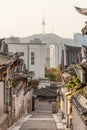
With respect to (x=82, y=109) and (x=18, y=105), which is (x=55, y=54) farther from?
(x=82, y=109)

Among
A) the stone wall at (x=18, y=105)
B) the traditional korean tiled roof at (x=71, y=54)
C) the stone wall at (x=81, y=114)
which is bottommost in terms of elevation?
the stone wall at (x=18, y=105)

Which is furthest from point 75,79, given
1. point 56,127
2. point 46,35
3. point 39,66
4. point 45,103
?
point 46,35

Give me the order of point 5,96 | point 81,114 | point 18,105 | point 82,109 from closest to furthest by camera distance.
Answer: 1. point 81,114
2. point 82,109
3. point 5,96
4. point 18,105

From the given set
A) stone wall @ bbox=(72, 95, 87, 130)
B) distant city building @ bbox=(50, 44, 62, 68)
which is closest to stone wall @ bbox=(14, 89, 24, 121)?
stone wall @ bbox=(72, 95, 87, 130)

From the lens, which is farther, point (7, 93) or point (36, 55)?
point (36, 55)

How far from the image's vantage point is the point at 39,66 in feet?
301

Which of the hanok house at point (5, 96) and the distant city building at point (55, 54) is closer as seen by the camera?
the hanok house at point (5, 96)

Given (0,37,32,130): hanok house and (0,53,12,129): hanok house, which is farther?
(0,53,12,129): hanok house

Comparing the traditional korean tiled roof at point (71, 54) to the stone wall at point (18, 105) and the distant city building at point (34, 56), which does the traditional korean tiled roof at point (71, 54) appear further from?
the distant city building at point (34, 56)

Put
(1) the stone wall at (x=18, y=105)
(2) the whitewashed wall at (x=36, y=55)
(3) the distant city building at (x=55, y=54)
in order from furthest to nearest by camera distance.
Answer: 1. (3) the distant city building at (x=55, y=54)
2. (2) the whitewashed wall at (x=36, y=55)
3. (1) the stone wall at (x=18, y=105)

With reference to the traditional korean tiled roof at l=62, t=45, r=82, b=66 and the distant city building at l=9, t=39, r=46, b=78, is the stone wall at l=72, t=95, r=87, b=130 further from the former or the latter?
the distant city building at l=9, t=39, r=46, b=78

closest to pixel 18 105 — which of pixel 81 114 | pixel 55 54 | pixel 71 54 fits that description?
pixel 71 54

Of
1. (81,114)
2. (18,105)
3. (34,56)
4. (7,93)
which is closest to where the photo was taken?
(81,114)

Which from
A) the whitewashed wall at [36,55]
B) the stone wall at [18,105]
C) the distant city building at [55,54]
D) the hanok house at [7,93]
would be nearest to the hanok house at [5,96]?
the hanok house at [7,93]
